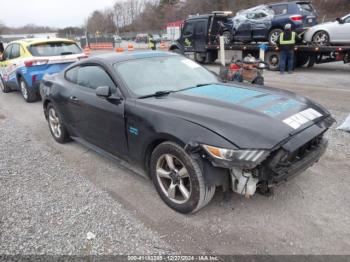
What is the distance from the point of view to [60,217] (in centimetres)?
297

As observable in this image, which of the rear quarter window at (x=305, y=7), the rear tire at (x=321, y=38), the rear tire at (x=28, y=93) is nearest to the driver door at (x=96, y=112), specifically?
the rear tire at (x=28, y=93)

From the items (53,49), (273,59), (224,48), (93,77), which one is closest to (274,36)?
(273,59)

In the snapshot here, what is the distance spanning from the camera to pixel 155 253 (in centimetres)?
244

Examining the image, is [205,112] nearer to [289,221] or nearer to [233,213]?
[233,213]

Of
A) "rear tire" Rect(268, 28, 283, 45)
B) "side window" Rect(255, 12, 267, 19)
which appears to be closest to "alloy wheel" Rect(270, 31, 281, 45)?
"rear tire" Rect(268, 28, 283, 45)

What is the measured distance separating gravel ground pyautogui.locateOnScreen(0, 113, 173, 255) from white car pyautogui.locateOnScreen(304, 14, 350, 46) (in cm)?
1121

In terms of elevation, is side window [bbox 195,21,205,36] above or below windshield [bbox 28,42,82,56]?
above

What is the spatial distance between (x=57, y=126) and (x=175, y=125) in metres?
3.09

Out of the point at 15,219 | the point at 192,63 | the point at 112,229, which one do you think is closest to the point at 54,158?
the point at 15,219

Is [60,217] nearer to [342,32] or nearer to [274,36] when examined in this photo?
[342,32]

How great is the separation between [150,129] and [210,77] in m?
1.50

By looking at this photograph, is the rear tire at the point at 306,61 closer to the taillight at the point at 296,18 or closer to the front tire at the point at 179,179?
the taillight at the point at 296,18

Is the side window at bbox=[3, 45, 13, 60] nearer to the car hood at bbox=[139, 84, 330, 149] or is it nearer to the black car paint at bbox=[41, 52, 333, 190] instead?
the black car paint at bbox=[41, 52, 333, 190]

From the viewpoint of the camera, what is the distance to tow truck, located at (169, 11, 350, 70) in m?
11.6
